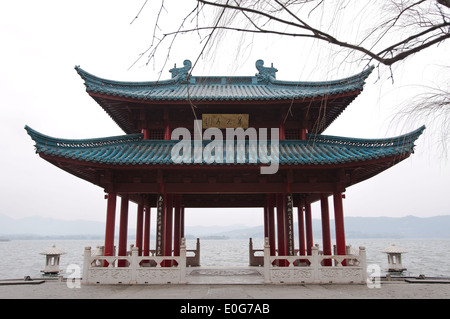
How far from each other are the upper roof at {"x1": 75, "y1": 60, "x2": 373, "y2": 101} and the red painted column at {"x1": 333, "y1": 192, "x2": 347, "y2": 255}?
377 centimetres

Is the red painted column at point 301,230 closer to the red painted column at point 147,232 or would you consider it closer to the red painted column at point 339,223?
the red painted column at point 339,223

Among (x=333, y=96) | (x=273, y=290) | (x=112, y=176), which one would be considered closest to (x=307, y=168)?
(x=333, y=96)

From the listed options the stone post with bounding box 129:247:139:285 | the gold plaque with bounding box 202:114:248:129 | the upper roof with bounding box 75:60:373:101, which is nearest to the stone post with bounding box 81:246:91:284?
the stone post with bounding box 129:247:139:285

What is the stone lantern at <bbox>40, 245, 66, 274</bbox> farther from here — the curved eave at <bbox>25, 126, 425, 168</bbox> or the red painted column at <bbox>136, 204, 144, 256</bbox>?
the curved eave at <bbox>25, 126, 425, 168</bbox>

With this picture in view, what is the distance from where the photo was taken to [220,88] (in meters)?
16.6

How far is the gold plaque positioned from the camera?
1382cm

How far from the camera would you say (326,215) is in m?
14.5

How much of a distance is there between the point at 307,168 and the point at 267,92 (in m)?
4.87

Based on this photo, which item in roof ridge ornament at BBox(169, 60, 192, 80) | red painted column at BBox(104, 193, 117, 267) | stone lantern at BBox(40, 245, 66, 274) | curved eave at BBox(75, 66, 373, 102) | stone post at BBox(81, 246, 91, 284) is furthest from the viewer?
stone lantern at BBox(40, 245, 66, 274)

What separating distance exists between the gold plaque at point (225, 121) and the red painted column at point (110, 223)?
454cm

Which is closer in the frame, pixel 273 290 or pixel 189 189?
pixel 273 290

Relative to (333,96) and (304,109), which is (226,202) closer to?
(304,109)

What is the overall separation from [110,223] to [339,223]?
8.09 meters

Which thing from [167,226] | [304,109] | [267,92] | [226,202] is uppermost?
[267,92]
